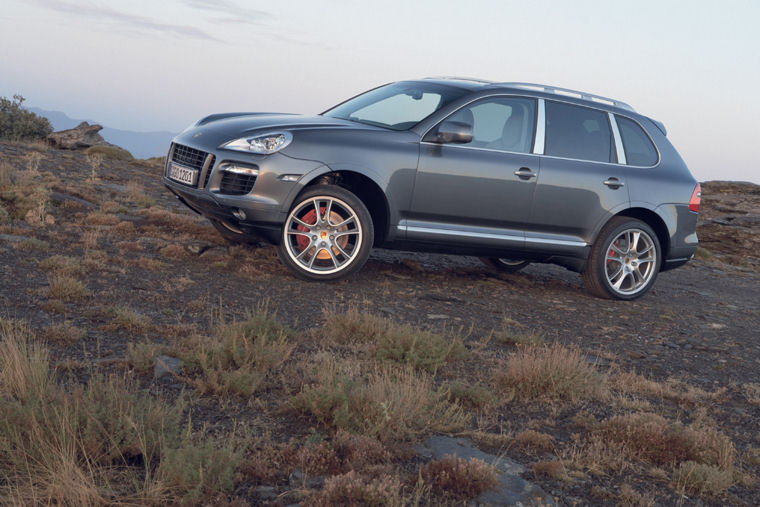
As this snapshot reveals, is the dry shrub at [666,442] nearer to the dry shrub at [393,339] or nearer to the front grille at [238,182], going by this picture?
the dry shrub at [393,339]

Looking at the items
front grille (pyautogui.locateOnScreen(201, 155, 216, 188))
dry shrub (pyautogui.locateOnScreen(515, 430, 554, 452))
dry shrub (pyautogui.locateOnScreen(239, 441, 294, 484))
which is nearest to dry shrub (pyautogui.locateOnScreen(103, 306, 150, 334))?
dry shrub (pyautogui.locateOnScreen(239, 441, 294, 484))

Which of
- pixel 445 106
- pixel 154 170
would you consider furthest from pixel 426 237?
pixel 154 170

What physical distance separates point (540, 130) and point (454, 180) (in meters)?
1.18

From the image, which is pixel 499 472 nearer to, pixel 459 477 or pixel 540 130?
pixel 459 477

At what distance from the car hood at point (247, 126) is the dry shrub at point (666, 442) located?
3888 millimetres

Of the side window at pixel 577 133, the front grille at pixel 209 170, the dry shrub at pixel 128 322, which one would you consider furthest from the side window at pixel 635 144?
the dry shrub at pixel 128 322

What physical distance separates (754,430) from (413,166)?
11.8ft

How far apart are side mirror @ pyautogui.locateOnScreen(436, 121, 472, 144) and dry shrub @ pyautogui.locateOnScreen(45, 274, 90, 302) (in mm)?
3355

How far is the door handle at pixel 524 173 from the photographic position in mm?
7055

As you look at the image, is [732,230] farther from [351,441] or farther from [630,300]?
[351,441]

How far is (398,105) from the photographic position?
7.32 m

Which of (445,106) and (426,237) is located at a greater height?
(445,106)

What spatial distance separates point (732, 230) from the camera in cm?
1861

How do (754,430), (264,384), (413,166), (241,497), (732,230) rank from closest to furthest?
1. (241,497)
2. (264,384)
3. (754,430)
4. (413,166)
5. (732,230)
